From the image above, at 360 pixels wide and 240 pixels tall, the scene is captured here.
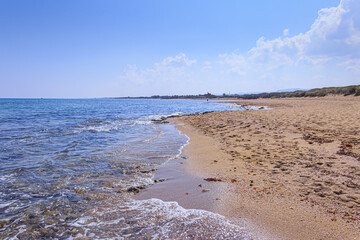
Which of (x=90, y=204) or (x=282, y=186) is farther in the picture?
(x=282, y=186)

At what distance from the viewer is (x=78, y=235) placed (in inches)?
134

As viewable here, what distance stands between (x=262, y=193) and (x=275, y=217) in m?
0.96

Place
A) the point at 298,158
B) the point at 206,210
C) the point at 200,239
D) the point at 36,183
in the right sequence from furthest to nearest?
the point at 298,158
the point at 36,183
the point at 206,210
the point at 200,239

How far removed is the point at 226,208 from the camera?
4.18 meters

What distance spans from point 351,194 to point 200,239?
12.1ft

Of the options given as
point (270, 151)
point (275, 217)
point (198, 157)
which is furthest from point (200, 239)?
point (270, 151)

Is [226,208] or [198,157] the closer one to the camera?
[226,208]

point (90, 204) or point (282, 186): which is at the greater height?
point (282, 186)

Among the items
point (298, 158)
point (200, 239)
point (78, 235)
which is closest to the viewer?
point (200, 239)

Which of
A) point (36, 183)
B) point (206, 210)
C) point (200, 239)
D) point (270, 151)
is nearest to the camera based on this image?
point (200, 239)

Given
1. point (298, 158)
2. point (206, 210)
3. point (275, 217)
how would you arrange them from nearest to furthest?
point (275, 217)
point (206, 210)
point (298, 158)

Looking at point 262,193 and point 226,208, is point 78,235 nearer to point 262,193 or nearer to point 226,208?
point 226,208

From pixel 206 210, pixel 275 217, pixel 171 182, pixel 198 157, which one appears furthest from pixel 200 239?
pixel 198 157

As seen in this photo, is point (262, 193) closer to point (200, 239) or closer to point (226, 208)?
point (226, 208)
